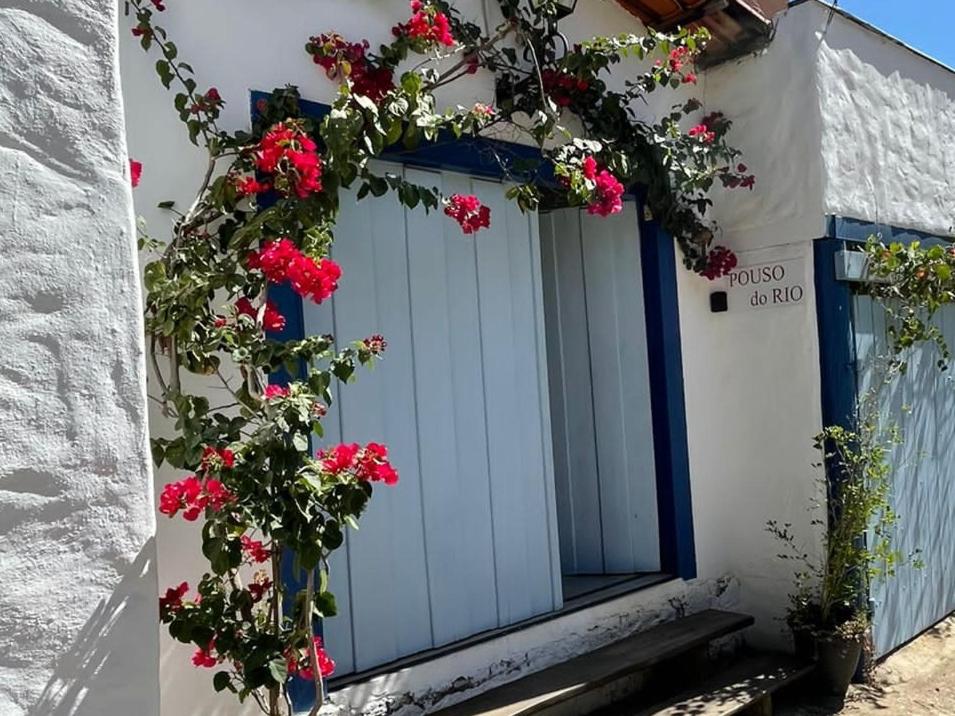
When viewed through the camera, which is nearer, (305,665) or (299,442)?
(299,442)

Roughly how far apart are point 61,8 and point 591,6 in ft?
10.0

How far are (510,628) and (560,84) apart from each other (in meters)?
2.45

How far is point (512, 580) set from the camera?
4125mm

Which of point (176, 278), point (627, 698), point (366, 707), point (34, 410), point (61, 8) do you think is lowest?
point (627, 698)

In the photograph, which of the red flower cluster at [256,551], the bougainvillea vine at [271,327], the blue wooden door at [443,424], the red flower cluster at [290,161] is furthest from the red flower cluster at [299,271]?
the blue wooden door at [443,424]

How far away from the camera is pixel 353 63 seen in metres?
3.39

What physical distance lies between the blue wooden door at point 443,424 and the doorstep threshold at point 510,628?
36 mm

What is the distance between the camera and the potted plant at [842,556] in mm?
4504

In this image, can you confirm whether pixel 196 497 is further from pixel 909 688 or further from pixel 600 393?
pixel 909 688

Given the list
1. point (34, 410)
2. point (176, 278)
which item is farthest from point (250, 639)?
point (176, 278)

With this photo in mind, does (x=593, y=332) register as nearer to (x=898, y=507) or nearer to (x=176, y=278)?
(x=898, y=507)

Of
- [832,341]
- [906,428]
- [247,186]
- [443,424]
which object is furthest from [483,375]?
[906,428]

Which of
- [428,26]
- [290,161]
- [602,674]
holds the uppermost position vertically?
[428,26]

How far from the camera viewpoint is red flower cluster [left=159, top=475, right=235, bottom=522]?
2.27 metres
